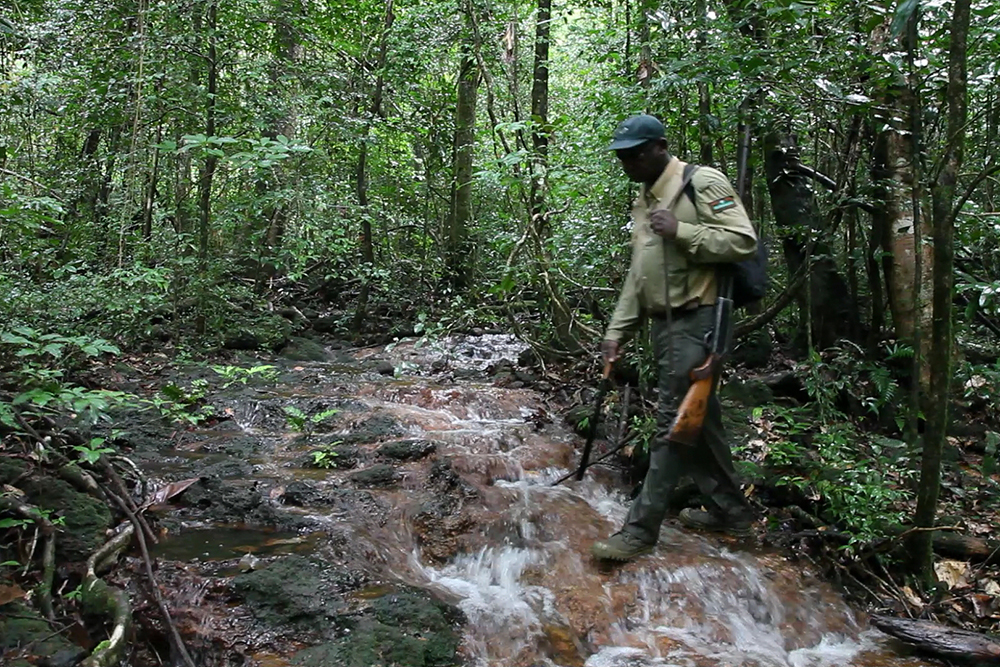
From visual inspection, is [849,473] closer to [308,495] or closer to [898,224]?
[898,224]

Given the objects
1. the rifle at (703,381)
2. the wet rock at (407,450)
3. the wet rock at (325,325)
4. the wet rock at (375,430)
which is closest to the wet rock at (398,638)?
the rifle at (703,381)

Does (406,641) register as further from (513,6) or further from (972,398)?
(513,6)

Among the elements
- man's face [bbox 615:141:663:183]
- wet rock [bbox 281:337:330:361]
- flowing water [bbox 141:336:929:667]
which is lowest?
flowing water [bbox 141:336:929:667]

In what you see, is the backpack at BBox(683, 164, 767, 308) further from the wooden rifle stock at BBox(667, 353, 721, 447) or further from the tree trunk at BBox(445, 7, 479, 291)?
the tree trunk at BBox(445, 7, 479, 291)

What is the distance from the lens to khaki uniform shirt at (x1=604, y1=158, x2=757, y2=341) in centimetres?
378

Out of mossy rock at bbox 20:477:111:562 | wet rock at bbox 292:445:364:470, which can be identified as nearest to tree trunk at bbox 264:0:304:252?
wet rock at bbox 292:445:364:470

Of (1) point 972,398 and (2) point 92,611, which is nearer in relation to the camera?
(2) point 92,611

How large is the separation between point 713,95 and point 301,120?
6774mm

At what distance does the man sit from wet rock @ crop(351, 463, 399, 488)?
1866 mm

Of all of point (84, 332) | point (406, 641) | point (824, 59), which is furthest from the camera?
point (84, 332)

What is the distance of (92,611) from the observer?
3197 mm

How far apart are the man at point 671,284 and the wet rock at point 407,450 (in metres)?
2.16

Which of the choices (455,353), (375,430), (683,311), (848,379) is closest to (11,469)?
(375,430)

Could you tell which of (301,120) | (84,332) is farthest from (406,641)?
(301,120)
